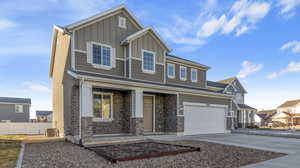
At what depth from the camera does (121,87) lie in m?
11.6

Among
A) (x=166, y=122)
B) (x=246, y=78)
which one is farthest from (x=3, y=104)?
(x=246, y=78)

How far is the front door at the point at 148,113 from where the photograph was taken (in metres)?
14.2

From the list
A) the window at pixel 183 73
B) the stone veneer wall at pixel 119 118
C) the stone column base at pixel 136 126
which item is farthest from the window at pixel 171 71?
the stone column base at pixel 136 126

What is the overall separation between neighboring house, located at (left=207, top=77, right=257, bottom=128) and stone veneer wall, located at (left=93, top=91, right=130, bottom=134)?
18194 millimetres

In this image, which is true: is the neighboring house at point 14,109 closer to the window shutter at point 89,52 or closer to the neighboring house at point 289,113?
the window shutter at point 89,52

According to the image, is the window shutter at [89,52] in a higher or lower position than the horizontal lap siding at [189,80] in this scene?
higher

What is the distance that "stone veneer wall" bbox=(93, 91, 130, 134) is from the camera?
12540mm

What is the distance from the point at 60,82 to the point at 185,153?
1044cm

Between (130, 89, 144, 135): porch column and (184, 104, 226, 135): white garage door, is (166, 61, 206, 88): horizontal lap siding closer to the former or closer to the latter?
(184, 104, 226, 135): white garage door

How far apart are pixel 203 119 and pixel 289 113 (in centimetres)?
3474

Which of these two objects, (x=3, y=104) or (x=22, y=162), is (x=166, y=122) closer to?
Answer: (x=22, y=162)

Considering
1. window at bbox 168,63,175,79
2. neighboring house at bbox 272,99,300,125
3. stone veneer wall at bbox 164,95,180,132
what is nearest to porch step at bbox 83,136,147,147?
stone veneer wall at bbox 164,95,180,132

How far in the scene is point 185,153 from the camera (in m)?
7.99

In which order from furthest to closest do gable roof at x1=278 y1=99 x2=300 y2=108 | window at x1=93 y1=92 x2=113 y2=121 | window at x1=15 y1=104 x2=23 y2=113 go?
gable roof at x1=278 y1=99 x2=300 y2=108, window at x1=15 y1=104 x2=23 y2=113, window at x1=93 y1=92 x2=113 y2=121
